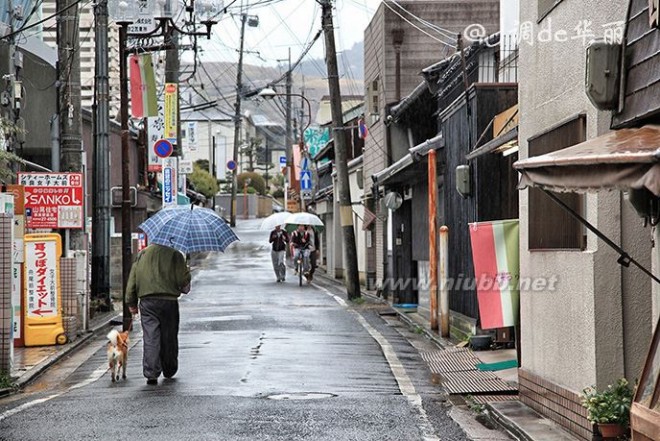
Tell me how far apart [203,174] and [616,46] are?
64.9 meters

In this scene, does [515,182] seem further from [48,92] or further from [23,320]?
[48,92]

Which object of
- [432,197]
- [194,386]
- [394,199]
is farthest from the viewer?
[394,199]

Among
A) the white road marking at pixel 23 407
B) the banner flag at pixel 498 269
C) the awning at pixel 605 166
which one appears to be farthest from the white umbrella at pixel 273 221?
the awning at pixel 605 166

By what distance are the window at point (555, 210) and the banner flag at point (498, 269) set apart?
4.82 ft

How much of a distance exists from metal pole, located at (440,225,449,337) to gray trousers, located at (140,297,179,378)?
6895 millimetres

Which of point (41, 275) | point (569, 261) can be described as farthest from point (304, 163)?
point (569, 261)

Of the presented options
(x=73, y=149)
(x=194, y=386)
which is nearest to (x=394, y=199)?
(x=73, y=149)

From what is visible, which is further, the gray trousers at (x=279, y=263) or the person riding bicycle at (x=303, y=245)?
the gray trousers at (x=279, y=263)

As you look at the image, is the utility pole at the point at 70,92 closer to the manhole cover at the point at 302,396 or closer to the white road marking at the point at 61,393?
the white road marking at the point at 61,393

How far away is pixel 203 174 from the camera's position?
7312cm

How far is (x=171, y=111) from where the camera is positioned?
35.7 m

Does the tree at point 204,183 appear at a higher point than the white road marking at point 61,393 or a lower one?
higher

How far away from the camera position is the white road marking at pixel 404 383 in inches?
400

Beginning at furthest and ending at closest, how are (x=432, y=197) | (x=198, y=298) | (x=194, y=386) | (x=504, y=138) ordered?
(x=198, y=298) < (x=432, y=197) < (x=504, y=138) < (x=194, y=386)
